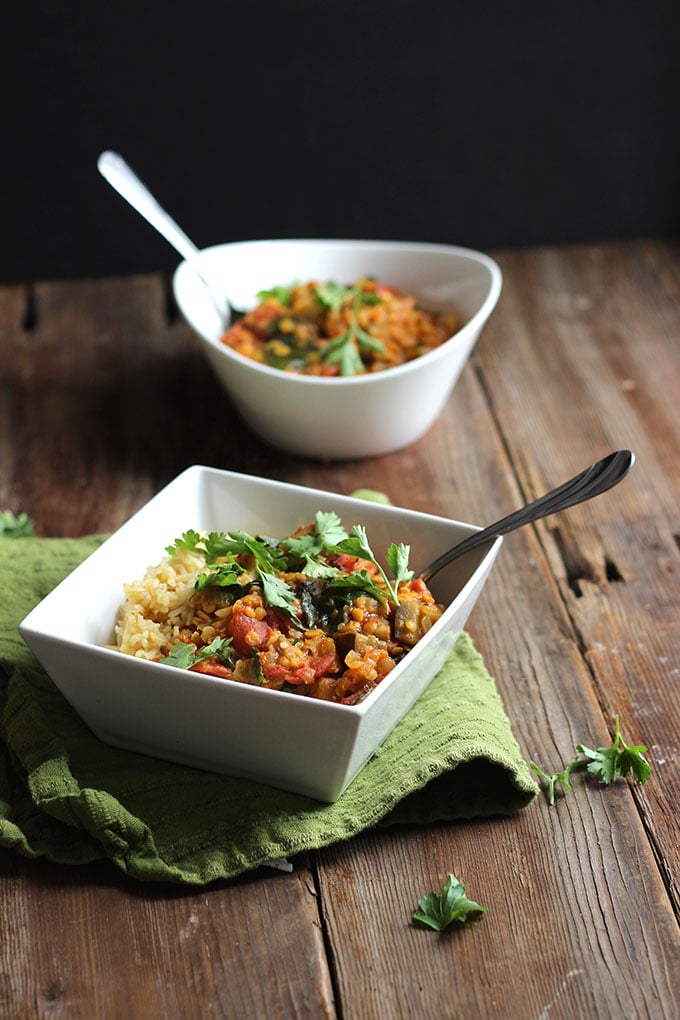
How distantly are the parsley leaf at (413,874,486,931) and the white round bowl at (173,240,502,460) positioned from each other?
1.02 m

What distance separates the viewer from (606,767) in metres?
1.61

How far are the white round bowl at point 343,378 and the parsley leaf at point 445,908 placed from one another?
3.35 feet

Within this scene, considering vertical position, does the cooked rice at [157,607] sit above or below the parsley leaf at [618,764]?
above

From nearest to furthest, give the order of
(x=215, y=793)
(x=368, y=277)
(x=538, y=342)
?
(x=215, y=793) → (x=368, y=277) → (x=538, y=342)

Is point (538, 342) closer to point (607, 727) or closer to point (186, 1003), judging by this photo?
point (607, 727)

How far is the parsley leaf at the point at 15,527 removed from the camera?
2111mm

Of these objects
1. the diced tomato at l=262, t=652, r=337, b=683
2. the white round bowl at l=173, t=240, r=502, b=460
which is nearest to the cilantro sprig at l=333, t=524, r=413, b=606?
the diced tomato at l=262, t=652, r=337, b=683

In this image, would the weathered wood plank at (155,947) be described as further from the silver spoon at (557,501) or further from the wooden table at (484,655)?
the silver spoon at (557,501)

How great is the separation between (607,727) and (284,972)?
2.00 ft

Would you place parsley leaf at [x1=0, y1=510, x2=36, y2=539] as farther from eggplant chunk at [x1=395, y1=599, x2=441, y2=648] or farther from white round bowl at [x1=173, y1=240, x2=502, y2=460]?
eggplant chunk at [x1=395, y1=599, x2=441, y2=648]

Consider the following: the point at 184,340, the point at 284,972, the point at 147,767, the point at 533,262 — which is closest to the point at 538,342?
the point at 533,262

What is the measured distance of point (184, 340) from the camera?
287cm

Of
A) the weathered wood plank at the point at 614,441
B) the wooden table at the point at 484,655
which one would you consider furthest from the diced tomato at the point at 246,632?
the weathered wood plank at the point at 614,441

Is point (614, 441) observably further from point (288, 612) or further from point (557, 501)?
point (288, 612)
